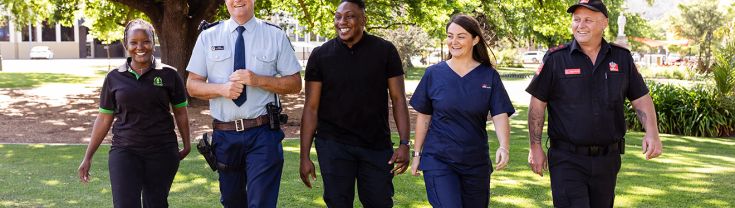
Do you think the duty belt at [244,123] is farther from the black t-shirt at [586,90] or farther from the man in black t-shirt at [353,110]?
the black t-shirt at [586,90]

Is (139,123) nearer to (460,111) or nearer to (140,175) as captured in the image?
(140,175)

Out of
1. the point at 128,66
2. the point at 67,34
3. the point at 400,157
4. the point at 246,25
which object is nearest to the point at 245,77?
the point at 246,25

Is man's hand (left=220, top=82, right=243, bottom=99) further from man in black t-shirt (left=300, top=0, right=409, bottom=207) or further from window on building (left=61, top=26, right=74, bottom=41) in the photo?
window on building (left=61, top=26, right=74, bottom=41)

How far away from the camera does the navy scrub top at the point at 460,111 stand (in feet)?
→ 14.9

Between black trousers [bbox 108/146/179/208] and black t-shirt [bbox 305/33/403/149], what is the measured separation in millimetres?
1058

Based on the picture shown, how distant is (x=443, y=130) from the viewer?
4.58 meters

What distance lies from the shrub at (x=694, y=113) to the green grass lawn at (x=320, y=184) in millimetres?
3901

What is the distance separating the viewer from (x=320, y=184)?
820 centimetres

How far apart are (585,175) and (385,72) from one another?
4.64 feet

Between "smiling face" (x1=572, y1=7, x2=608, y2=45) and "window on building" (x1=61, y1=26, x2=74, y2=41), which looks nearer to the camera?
"smiling face" (x1=572, y1=7, x2=608, y2=45)

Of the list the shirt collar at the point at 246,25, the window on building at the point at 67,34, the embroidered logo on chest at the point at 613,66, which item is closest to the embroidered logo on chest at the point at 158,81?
the shirt collar at the point at 246,25

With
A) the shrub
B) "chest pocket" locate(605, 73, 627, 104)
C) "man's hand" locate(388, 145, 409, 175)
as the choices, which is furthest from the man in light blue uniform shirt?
the shrub

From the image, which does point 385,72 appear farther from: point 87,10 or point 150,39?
point 87,10

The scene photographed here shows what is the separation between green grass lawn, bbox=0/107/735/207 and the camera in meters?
7.34
